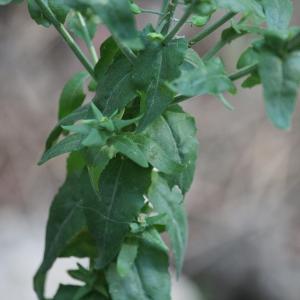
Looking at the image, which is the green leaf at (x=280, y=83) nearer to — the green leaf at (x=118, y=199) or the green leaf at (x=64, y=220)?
the green leaf at (x=118, y=199)

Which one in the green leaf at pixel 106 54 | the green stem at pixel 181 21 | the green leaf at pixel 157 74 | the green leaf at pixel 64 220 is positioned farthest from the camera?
the green leaf at pixel 64 220

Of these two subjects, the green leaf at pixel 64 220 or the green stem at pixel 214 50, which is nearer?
the green stem at pixel 214 50

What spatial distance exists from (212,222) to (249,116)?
0.63 meters

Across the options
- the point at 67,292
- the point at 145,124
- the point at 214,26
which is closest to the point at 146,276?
the point at 67,292

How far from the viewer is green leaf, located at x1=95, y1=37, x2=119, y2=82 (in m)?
1.11

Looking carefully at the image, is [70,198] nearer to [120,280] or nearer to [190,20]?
[120,280]

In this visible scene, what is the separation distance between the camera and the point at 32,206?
4191 mm

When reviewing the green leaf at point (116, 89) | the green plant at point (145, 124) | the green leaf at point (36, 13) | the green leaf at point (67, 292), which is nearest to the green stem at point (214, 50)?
the green plant at point (145, 124)

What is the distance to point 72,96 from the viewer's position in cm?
133

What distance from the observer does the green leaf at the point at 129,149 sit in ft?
3.34

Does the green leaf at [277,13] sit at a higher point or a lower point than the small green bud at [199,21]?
lower

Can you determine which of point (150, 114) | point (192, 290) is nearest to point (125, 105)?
point (150, 114)

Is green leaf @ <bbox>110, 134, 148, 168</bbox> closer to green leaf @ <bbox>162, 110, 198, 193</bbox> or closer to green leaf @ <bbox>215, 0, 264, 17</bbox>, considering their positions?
A: green leaf @ <bbox>162, 110, 198, 193</bbox>

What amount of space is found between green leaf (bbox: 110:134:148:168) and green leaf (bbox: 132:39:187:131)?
3 centimetres
